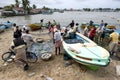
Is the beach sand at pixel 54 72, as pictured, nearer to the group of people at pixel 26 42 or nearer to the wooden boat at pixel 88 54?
the group of people at pixel 26 42

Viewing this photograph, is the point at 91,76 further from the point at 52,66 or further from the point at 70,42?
the point at 70,42

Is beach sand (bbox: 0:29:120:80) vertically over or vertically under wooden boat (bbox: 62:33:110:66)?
under

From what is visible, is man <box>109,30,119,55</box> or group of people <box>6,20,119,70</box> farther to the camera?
man <box>109,30,119,55</box>

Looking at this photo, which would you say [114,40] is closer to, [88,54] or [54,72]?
[88,54]

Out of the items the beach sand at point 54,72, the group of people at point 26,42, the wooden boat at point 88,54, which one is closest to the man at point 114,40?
the group of people at point 26,42

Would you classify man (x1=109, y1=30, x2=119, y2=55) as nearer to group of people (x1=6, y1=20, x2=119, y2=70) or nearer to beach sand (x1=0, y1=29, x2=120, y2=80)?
group of people (x1=6, y1=20, x2=119, y2=70)

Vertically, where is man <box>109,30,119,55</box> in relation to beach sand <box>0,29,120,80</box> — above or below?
above

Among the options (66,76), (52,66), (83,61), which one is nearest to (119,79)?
(83,61)

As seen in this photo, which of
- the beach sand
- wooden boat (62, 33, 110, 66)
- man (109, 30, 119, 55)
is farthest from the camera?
man (109, 30, 119, 55)

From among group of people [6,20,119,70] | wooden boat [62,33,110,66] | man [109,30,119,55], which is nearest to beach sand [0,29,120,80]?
group of people [6,20,119,70]

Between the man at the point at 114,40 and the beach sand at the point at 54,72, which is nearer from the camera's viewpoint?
the beach sand at the point at 54,72

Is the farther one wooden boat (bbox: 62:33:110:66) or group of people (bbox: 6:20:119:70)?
group of people (bbox: 6:20:119:70)

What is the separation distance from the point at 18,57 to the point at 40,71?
1.34 meters

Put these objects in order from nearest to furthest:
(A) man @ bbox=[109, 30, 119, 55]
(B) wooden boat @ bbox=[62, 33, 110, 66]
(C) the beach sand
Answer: (B) wooden boat @ bbox=[62, 33, 110, 66] → (C) the beach sand → (A) man @ bbox=[109, 30, 119, 55]
